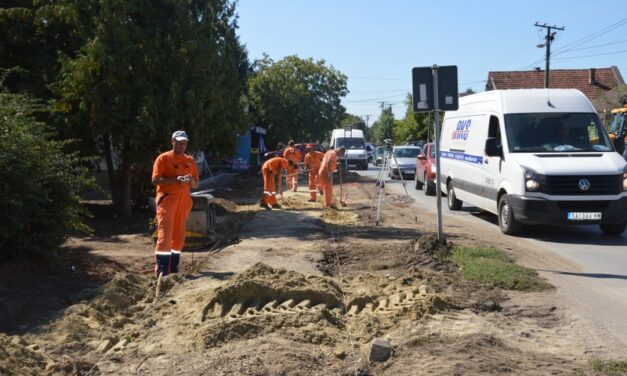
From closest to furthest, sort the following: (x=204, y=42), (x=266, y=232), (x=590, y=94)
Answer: (x=266, y=232)
(x=204, y=42)
(x=590, y=94)

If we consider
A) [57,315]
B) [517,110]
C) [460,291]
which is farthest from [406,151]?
[57,315]

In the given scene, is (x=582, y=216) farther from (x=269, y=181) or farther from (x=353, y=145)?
(x=353, y=145)

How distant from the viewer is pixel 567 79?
168 feet

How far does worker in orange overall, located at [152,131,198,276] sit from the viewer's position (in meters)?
7.68

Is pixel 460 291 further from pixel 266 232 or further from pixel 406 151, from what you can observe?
pixel 406 151

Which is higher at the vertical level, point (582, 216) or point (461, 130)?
point (461, 130)

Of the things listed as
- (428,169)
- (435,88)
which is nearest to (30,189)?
(435,88)

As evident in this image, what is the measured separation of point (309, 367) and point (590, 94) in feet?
164

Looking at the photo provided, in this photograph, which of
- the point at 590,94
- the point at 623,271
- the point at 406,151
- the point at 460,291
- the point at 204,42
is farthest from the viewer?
the point at 590,94

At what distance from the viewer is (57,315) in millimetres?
6164

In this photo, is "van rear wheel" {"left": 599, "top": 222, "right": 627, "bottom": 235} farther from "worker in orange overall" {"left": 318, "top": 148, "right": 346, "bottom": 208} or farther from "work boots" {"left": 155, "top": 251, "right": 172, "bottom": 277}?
"work boots" {"left": 155, "top": 251, "right": 172, "bottom": 277}

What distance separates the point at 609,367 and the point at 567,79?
5062 centimetres

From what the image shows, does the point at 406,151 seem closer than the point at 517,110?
No

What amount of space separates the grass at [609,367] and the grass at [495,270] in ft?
8.55
